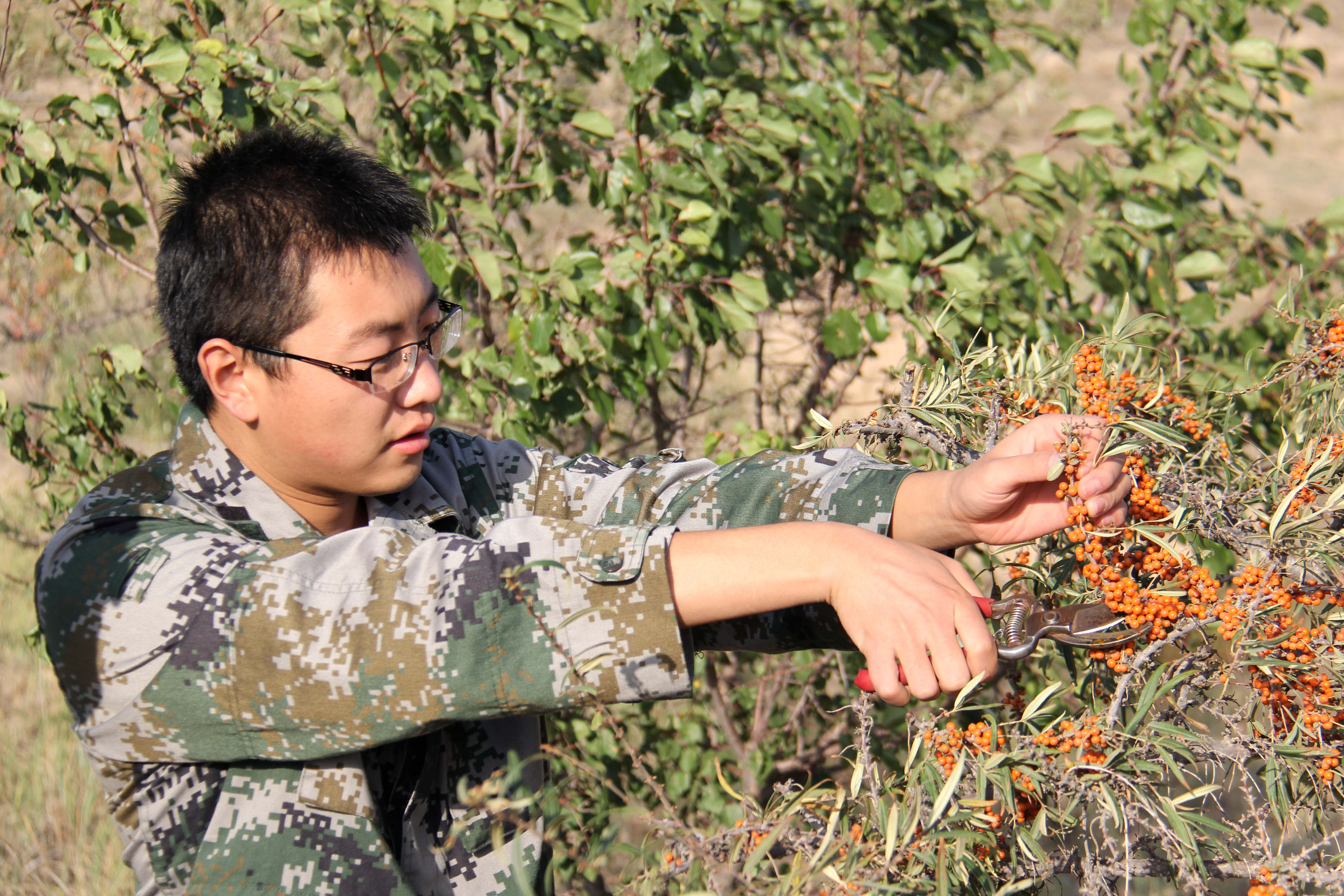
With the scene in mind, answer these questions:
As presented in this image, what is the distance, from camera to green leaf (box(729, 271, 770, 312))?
244 cm

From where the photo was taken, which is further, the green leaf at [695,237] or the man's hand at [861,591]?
the green leaf at [695,237]

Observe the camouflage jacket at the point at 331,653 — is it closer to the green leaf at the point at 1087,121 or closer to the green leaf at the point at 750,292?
the green leaf at the point at 750,292

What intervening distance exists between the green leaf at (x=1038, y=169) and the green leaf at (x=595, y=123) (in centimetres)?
103

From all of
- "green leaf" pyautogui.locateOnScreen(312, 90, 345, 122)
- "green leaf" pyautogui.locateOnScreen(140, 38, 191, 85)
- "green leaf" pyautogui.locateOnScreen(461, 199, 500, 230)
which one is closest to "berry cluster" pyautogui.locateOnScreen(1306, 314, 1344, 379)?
"green leaf" pyautogui.locateOnScreen(461, 199, 500, 230)

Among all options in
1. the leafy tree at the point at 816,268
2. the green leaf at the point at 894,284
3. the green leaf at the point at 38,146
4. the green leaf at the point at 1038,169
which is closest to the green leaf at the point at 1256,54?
the leafy tree at the point at 816,268

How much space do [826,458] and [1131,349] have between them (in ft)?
1.65

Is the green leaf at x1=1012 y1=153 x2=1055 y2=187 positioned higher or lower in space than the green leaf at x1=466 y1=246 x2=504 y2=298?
lower

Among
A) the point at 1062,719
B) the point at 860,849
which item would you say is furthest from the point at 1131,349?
the point at 860,849

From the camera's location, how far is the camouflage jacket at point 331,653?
1.11 meters

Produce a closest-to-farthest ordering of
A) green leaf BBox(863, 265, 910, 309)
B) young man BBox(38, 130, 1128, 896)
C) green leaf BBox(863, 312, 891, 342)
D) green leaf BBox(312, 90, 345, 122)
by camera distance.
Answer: young man BBox(38, 130, 1128, 896)
green leaf BBox(312, 90, 345, 122)
green leaf BBox(863, 265, 910, 309)
green leaf BBox(863, 312, 891, 342)

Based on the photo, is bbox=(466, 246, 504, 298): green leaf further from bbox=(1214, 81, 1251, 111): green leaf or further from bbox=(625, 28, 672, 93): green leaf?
bbox=(1214, 81, 1251, 111): green leaf

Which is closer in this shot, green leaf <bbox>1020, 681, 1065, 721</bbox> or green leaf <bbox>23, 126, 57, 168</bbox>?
green leaf <bbox>1020, 681, 1065, 721</bbox>

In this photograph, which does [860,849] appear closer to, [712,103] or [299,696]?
[299,696]

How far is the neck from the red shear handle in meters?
0.82
